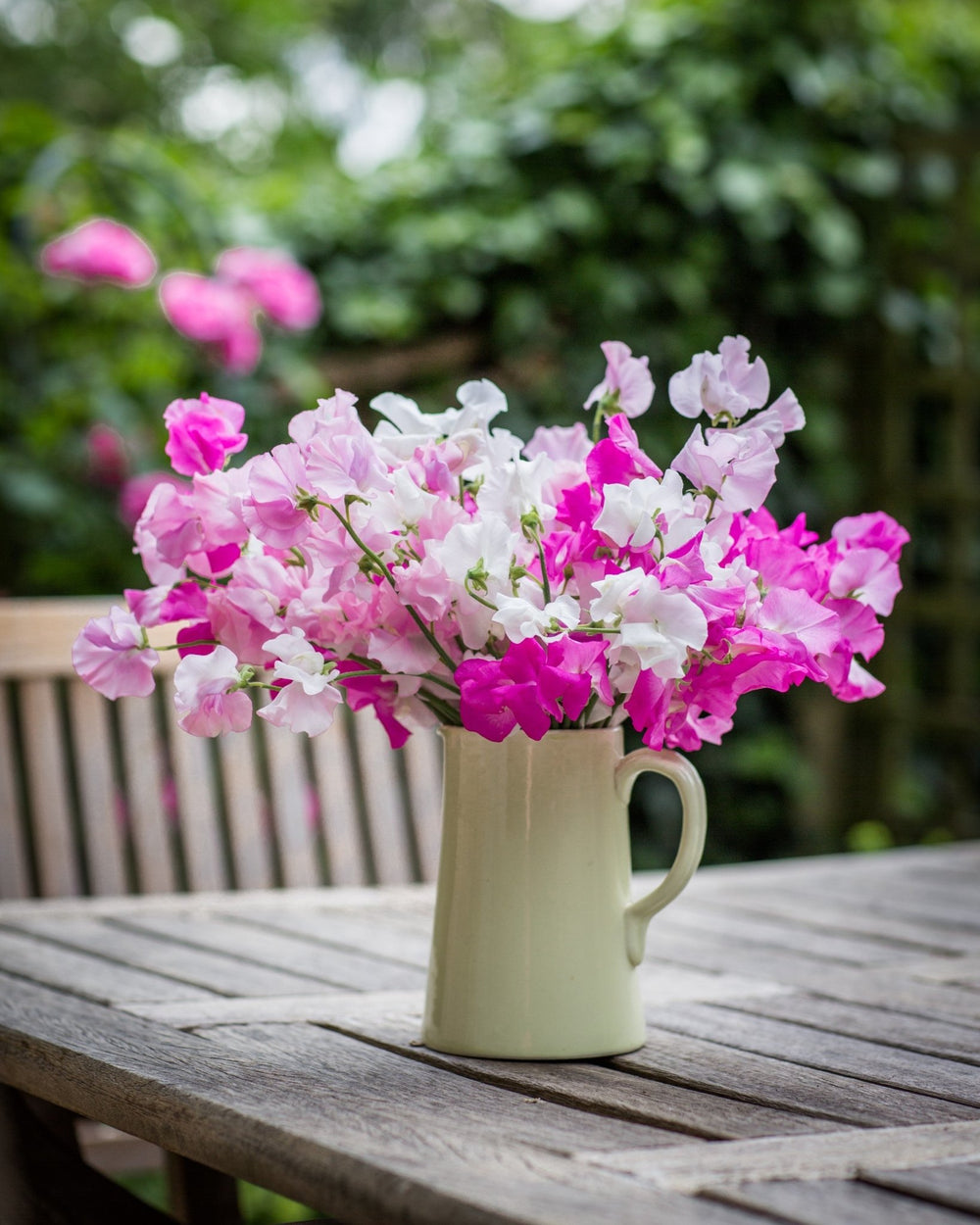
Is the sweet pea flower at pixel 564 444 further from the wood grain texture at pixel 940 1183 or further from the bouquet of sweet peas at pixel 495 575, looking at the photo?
the wood grain texture at pixel 940 1183

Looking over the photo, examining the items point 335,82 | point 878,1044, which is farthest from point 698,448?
point 335,82

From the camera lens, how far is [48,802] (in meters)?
1.55

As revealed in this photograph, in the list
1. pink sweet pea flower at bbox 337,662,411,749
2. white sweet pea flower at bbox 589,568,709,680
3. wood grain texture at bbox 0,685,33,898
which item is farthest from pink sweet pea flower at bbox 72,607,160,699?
wood grain texture at bbox 0,685,33,898

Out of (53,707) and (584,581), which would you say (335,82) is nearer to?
(53,707)

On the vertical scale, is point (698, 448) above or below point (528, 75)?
below

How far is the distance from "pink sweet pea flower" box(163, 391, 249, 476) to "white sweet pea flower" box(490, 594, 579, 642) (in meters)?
0.19

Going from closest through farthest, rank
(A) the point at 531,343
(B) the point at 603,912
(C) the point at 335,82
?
(B) the point at 603,912
(A) the point at 531,343
(C) the point at 335,82

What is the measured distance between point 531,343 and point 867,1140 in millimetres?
2622

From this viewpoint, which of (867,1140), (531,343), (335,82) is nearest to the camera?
(867,1140)

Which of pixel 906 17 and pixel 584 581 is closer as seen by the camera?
pixel 584 581

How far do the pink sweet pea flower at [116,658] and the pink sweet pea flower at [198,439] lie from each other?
3.8 inches

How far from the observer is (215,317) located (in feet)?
9.00

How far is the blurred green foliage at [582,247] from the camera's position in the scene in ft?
9.59

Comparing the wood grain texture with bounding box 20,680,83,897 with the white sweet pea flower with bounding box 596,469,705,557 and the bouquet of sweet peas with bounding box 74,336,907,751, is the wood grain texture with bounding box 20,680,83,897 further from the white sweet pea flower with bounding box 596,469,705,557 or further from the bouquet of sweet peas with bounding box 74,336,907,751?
the white sweet pea flower with bounding box 596,469,705,557
